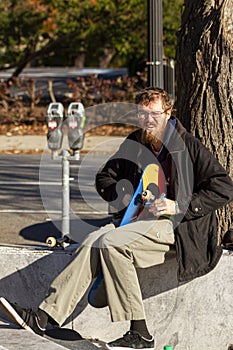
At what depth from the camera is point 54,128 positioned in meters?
8.31

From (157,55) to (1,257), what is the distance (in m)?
4.14

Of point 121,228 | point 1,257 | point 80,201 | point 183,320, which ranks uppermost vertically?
point 121,228

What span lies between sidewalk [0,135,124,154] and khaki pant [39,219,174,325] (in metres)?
11.3

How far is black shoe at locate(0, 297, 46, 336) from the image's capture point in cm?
491

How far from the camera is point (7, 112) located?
848 inches

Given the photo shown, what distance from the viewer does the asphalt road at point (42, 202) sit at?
8.80 meters

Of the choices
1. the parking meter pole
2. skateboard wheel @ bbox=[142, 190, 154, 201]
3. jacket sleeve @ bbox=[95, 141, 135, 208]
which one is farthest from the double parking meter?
skateboard wheel @ bbox=[142, 190, 154, 201]

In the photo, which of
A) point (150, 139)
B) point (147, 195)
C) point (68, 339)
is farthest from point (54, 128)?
point (68, 339)

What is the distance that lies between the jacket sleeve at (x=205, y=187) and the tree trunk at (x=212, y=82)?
876mm

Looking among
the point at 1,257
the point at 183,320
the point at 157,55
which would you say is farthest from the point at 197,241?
the point at 157,55

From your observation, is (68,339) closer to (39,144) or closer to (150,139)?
(150,139)

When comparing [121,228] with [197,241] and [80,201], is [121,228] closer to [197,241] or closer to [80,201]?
[197,241]

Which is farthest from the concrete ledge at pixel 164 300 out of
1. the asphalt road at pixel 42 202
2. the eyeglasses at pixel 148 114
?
the asphalt road at pixel 42 202

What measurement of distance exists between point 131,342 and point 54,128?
373 cm
